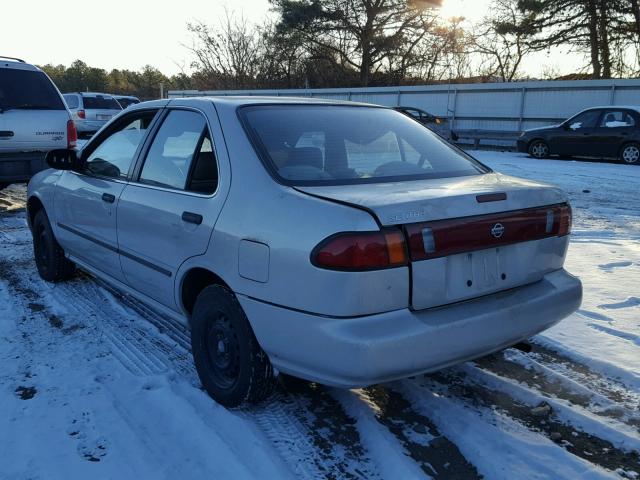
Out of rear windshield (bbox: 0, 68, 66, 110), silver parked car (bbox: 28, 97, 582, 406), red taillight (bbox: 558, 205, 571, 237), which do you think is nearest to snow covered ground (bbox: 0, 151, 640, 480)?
silver parked car (bbox: 28, 97, 582, 406)

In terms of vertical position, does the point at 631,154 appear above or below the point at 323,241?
above

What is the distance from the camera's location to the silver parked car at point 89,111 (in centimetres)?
2025

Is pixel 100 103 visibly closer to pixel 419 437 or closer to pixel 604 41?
pixel 419 437

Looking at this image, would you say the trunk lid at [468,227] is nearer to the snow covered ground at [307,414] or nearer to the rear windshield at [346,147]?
the rear windshield at [346,147]

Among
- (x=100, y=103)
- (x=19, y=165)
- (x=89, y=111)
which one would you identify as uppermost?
(x=100, y=103)

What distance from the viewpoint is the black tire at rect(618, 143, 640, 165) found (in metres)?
14.3

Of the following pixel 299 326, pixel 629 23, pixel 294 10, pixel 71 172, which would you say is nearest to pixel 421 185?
pixel 299 326

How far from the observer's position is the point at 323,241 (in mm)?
2371

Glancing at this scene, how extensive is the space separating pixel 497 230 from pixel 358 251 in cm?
75

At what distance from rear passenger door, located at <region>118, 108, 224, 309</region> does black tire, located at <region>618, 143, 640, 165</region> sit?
45.7 ft

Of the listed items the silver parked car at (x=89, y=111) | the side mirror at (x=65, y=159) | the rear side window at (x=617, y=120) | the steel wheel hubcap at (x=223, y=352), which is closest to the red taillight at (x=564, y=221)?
the steel wheel hubcap at (x=223, y=352)

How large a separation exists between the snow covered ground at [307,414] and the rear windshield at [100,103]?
59.3ft

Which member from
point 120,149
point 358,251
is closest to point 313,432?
point 358,251

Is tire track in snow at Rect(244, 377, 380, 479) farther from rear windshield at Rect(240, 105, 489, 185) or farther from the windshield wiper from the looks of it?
the windshield wiper
